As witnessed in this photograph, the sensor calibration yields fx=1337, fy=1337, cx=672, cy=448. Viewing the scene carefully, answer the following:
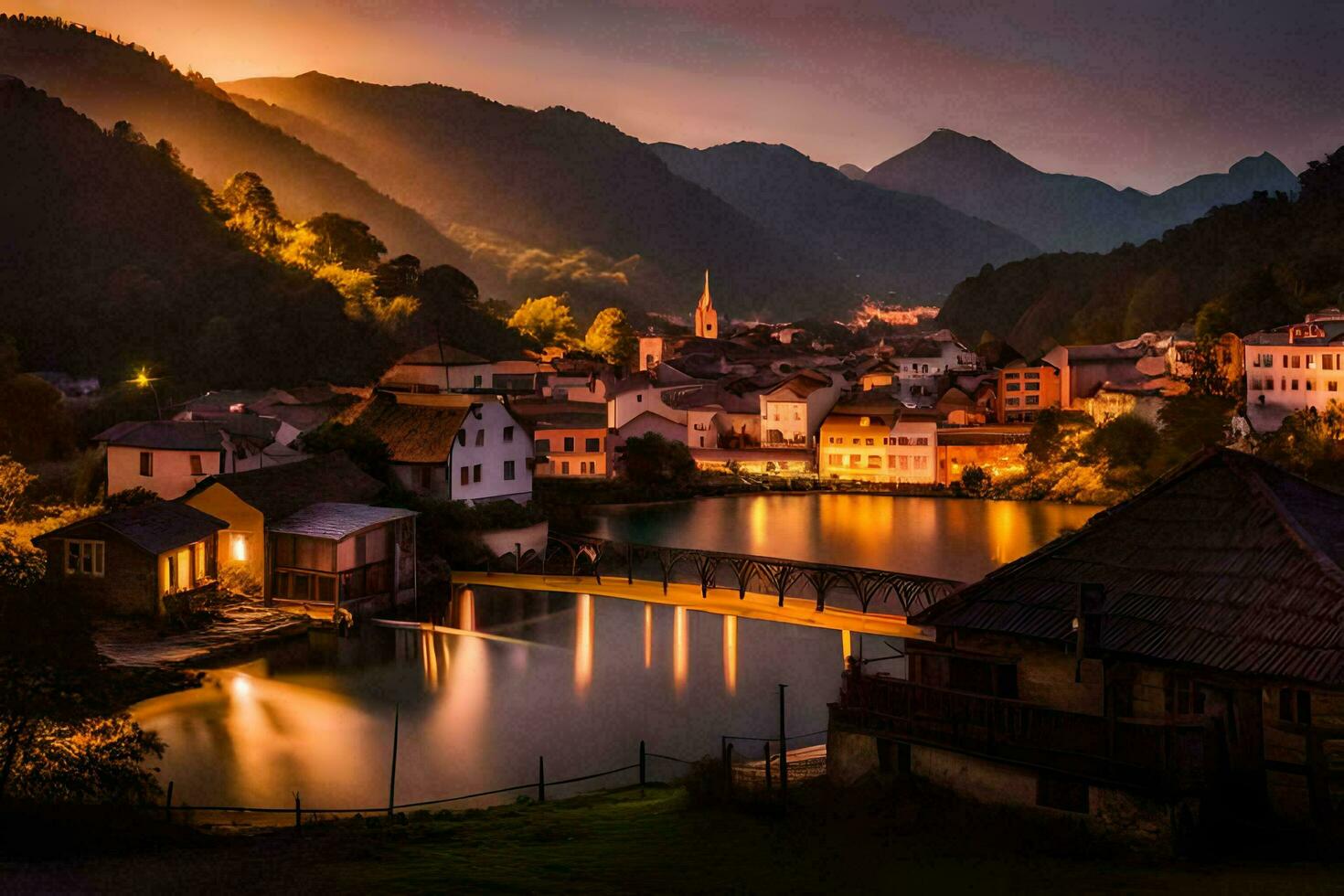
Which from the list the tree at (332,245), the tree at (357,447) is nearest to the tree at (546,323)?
the tree at (332,245)

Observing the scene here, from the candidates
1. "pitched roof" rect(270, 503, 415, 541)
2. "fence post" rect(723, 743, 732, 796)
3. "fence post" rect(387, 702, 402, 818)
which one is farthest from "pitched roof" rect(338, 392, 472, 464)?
"fence post" rect(723, 743, 732, 796)

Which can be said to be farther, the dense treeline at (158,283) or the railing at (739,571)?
the dense treeline at (158,283)

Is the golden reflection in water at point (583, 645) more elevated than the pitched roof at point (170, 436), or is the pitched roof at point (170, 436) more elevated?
the pitched roof at point (170, 436)

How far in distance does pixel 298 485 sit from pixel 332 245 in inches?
1661

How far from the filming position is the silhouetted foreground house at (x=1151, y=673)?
9.33 metres

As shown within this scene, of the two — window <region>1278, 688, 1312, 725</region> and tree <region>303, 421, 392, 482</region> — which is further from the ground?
tree <region>303, 421, 392, 482</region>

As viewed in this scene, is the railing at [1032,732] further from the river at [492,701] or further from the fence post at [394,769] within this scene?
the river at [492,701]

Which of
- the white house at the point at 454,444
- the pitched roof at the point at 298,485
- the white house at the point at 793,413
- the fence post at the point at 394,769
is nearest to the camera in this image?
the fence post at the point at 394,769

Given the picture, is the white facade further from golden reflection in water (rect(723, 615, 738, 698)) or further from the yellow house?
golden reflection in water (rect(723, 615, 738, 698))

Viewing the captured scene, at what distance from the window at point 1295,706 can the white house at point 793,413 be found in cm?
4656

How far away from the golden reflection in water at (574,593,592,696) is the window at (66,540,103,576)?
8169 millimetres

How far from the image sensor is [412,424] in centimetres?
3219

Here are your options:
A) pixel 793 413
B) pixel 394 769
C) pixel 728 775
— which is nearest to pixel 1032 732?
pixel 728 775

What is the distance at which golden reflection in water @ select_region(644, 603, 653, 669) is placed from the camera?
22958mm
